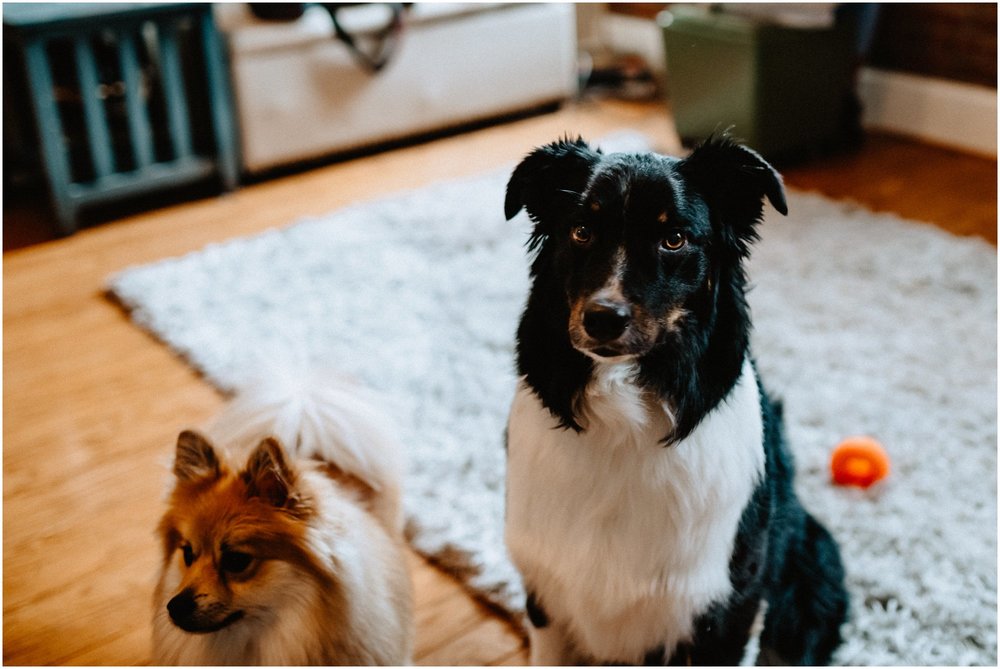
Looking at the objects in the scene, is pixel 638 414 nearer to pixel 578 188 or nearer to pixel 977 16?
pixel 578 188

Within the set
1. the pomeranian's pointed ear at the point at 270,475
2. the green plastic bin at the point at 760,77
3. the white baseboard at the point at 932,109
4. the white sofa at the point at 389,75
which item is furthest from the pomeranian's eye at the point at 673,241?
the white baseboard at the point at 932,109

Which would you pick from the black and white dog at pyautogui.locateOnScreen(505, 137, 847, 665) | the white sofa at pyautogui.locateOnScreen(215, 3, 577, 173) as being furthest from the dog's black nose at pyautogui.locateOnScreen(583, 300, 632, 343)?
the white sofa at pyautogui.locateOnScreen(215, 3, 577, 173)

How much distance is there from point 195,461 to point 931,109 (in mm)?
3693

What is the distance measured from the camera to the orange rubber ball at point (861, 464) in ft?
6.65

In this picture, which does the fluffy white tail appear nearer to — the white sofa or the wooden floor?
the wooden floor

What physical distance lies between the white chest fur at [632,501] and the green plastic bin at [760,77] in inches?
100

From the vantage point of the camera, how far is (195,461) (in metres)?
1.39

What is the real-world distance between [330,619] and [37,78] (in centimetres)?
253

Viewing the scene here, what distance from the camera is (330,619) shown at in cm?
137

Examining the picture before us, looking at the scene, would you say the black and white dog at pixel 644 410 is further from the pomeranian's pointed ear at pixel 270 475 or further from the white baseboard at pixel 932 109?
the white baseboard at pixel 932 109

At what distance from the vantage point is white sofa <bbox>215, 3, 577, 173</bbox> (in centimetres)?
363

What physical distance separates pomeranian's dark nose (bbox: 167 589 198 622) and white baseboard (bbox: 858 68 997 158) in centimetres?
370

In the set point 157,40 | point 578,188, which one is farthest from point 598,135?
point 578,188

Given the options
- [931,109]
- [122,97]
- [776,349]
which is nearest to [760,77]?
[931,109]
